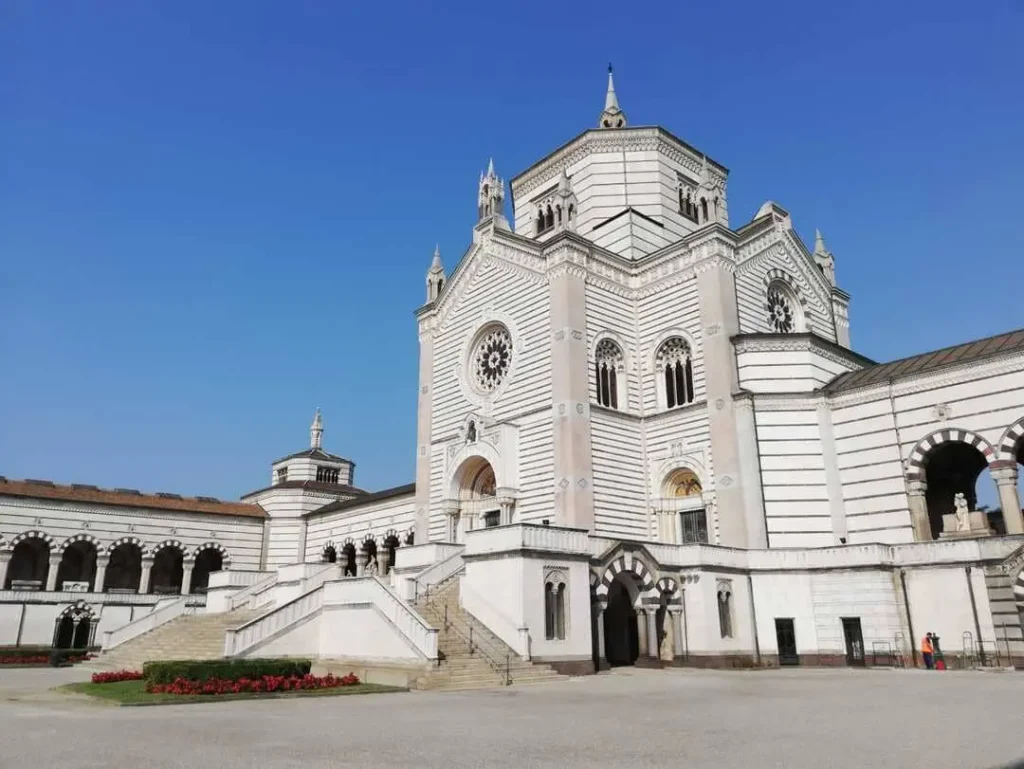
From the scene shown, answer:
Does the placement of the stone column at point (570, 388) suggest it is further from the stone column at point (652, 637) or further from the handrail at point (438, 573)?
the handrail at point (438, 573)

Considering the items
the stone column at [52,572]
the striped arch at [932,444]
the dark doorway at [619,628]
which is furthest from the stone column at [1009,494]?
the stone column at [52,572]

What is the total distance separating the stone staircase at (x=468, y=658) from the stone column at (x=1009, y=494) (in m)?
16.5

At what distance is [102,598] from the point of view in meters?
43.0

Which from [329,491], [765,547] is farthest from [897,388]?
[329,491]

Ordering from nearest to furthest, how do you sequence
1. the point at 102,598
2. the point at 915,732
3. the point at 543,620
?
the point at 915,732, the point at 543,620, the point at 102,598

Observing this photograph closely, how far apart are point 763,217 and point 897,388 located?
38.2 ft

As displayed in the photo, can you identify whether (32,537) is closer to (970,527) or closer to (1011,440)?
(970,527)

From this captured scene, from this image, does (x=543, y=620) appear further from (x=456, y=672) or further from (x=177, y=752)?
(x=177, y=752)

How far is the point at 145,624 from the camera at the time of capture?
34.5 meters

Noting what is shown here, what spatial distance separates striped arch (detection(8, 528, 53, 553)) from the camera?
148 feet

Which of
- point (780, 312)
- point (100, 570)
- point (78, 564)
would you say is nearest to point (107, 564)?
point (100, 570)

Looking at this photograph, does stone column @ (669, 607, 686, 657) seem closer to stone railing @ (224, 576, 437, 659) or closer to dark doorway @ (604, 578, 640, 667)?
dark doorway @ (604, 578, 640, 667)

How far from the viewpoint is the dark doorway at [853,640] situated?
2825 centimetres

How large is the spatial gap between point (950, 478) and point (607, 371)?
50.0ft
